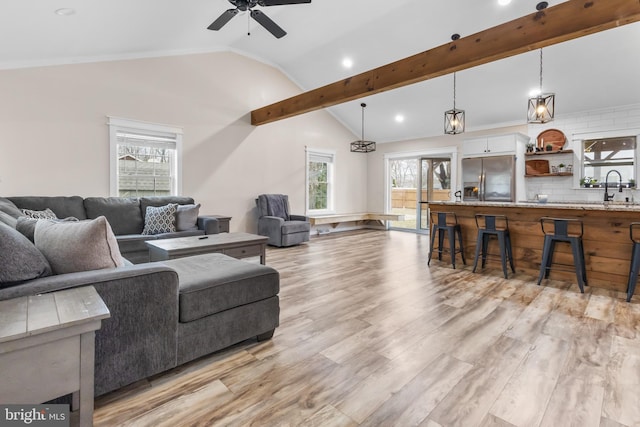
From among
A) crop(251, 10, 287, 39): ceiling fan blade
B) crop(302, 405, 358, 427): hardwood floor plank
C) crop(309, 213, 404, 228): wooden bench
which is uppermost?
crop(251, 10, 287, 39): ceiling fan blade

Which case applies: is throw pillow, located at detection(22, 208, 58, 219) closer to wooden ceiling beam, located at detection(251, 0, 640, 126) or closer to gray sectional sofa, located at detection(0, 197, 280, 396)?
gray sectional sofa, located at detection(0, 197, 280, 396)

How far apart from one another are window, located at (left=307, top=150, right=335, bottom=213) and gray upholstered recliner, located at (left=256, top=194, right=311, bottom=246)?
1.11m

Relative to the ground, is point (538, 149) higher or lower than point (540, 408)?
higher

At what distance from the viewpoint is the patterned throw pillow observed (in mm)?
4492

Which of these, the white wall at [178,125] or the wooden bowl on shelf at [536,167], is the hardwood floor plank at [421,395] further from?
the wooden bowl on shelf at [536,167]

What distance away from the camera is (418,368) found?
1986 mm

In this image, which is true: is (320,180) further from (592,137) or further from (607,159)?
(607,159)

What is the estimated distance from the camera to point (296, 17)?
499cm

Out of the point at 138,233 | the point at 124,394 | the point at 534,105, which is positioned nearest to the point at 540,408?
the point at 124,394

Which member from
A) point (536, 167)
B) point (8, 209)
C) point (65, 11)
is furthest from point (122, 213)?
point (536, 167)

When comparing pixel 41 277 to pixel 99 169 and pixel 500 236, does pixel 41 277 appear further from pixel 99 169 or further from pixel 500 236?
pixel 500 236

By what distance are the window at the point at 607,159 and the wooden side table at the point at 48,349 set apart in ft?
23.9

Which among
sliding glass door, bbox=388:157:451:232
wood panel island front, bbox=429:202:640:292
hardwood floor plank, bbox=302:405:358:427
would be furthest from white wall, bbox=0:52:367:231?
hardwood floor plank, bbox=302:405:358:427

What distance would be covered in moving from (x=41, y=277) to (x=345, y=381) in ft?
5.33
